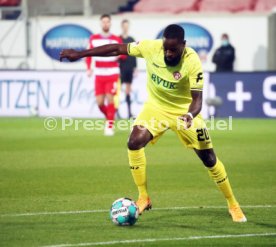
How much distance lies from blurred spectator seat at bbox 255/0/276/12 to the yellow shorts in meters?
21.0

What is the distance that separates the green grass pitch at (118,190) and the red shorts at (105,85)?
969 mm

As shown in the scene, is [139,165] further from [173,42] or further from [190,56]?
→ [173,42]

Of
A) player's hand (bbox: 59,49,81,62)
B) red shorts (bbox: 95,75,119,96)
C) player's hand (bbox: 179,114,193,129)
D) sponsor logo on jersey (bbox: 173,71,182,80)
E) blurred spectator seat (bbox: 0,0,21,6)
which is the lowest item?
red shorts (bbox: 95,75,119,96)

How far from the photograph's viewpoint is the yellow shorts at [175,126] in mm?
10617

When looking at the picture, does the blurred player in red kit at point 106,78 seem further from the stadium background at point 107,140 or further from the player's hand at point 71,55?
the player's hand at point 71,55

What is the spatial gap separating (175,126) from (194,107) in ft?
2.34

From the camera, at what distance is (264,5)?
103ft

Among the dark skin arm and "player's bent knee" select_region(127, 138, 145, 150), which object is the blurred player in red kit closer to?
"player's bent knee" select_region(127, 138, 145, 150)

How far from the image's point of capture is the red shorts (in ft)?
67.9

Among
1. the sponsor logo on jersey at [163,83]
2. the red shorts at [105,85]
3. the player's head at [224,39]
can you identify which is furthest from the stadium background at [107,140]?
the player's head at [224,39]

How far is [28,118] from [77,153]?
8.48m

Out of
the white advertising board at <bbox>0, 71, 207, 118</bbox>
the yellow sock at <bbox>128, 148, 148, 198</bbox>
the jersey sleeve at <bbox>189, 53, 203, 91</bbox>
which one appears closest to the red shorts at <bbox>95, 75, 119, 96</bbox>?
the white advertising board at <bbox>0, 71, 207, 118</bbox>

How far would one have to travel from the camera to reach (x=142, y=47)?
1078 cm

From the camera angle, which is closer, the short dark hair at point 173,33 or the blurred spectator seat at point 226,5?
the short dark hair at point 173,33
